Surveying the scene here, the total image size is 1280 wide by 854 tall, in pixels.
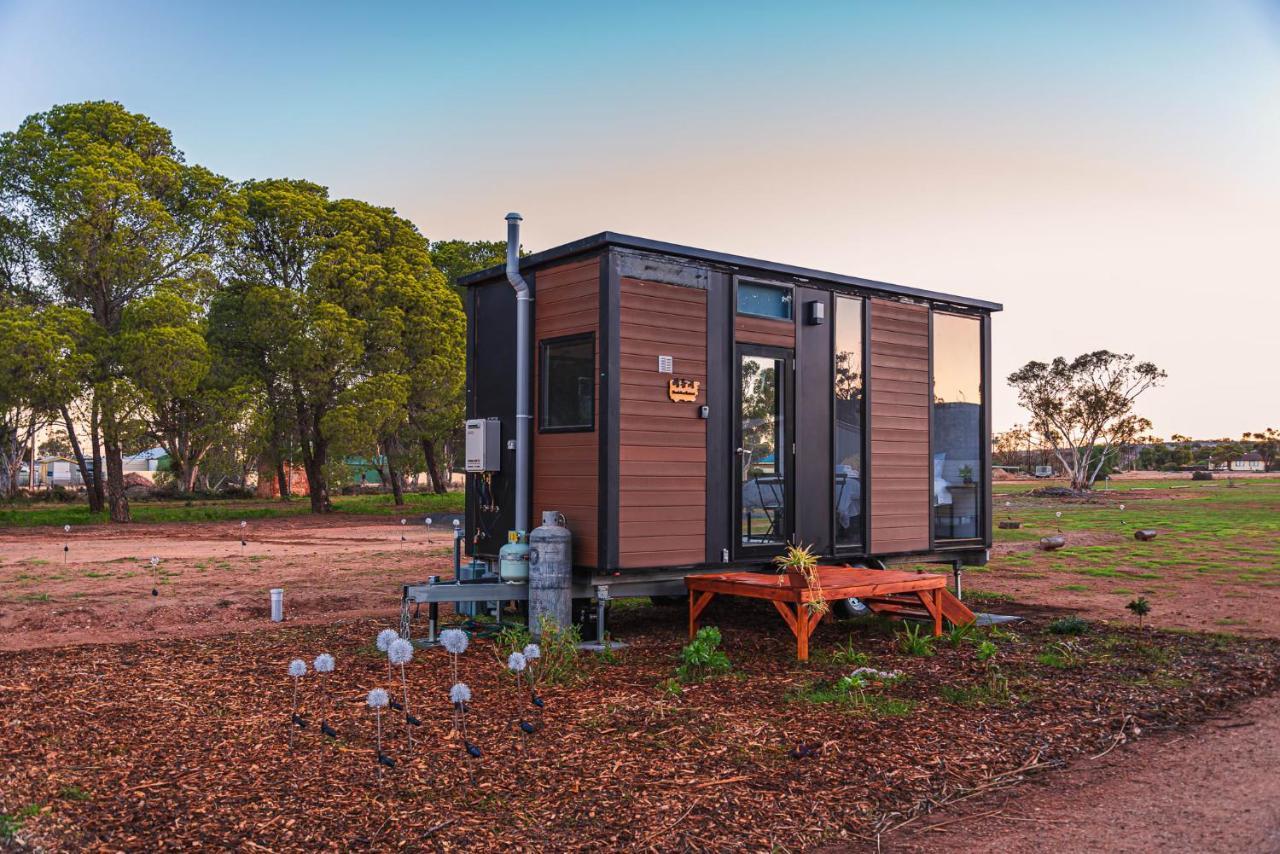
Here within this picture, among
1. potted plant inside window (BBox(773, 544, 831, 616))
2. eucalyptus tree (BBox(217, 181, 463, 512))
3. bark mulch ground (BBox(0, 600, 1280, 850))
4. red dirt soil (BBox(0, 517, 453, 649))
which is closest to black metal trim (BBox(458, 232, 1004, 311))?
potted plant inside window (BBox(773, 544, 831, 616))

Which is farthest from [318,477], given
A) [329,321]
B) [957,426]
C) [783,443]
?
[783,443]

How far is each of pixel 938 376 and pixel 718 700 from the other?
5.18 meters

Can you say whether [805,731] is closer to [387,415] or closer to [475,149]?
[475,149]

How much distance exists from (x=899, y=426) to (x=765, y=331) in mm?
1926

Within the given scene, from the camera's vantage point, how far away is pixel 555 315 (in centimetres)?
768

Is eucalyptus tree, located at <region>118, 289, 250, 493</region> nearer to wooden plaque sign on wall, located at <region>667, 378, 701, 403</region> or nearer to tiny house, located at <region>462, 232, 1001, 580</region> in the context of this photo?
tiny house, located at <region>462, 232, 1001, 580</region>

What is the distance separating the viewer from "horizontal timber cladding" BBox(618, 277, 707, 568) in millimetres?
7242

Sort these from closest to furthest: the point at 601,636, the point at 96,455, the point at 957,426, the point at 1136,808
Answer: the point at 1136,808, the point at 601,636, the point at 957,426, the point at 96,455

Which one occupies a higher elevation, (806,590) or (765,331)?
(765,331)

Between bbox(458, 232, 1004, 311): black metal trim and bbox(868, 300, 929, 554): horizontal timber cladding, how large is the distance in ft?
0.58

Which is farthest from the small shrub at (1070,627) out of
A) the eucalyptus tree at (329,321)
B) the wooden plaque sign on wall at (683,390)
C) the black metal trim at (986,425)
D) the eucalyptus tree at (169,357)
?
the eucalyptus tree at (169,357)

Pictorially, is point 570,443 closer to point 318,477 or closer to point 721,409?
point 721,409

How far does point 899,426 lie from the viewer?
9133 mm

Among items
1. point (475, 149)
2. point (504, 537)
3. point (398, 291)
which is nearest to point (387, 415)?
point (398, 291)
